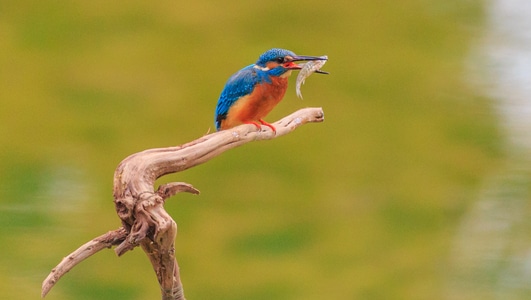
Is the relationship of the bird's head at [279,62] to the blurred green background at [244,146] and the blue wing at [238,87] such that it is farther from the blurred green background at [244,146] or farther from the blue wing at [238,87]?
the blurred green background at [244,146]

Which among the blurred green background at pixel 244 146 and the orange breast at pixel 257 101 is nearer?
the orange breast at pixel 257 101

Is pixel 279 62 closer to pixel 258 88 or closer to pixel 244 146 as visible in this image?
pixel 258 88

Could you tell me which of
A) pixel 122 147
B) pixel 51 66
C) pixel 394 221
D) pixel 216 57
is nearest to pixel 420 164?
pixel 394 221

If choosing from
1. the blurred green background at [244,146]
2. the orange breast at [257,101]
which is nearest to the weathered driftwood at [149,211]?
the orange breast at [257,101]

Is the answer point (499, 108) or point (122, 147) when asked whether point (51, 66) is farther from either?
point (499, 108)

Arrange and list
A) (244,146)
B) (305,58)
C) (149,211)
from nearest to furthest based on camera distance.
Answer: (149,211) < (305,58) < (244,146)

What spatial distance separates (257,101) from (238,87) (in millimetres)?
43

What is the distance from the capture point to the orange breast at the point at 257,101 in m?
1.28

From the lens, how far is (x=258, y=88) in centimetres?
127

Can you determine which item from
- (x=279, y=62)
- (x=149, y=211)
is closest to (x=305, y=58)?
(x=279, y=62)

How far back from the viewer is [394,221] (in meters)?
2.26

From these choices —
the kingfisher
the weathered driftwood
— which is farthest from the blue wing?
the weathered driftwood

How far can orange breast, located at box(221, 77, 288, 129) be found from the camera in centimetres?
128

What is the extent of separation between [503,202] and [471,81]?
1.25 feet
